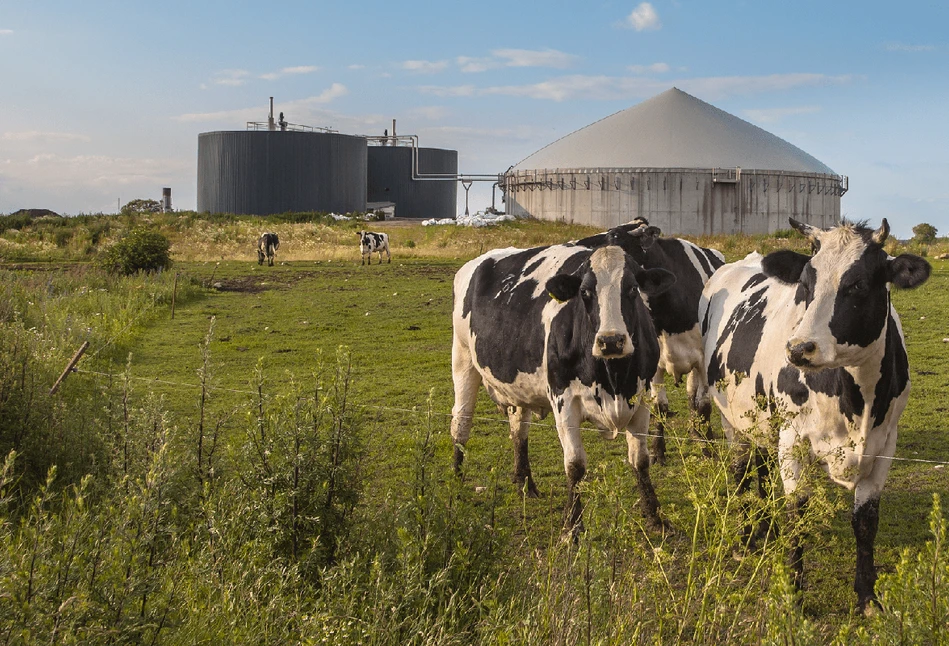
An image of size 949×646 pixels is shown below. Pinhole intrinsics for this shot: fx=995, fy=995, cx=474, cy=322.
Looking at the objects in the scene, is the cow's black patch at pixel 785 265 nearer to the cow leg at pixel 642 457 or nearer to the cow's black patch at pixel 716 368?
the cow's black patch at pixel 716 368

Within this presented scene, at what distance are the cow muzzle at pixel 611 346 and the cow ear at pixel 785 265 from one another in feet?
3.18

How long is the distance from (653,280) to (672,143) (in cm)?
5383

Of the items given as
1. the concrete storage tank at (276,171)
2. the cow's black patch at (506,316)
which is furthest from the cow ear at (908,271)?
the concrete storage tank at (276,171)

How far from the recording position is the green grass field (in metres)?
3.75

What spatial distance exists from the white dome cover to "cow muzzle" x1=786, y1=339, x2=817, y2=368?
53187 millimetres

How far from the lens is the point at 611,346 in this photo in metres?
6.19

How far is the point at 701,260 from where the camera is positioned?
9.43m

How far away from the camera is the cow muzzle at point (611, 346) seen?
6.19 meters

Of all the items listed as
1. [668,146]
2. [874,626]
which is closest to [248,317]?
[874,626]

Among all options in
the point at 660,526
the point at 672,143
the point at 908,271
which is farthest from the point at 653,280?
the point at 672,143

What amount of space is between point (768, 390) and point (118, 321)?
12.9 meters

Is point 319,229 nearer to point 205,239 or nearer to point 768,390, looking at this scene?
point 205,239

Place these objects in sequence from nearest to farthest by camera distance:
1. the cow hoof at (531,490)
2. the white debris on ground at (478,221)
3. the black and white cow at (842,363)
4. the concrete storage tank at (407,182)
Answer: the black and white cow at (842,363) → the cow hoof at (531,490) → the white debris on ground at (478,221) → the concrete storage tank at (407,182)

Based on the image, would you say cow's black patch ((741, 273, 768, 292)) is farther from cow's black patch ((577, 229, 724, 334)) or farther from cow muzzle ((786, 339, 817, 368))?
cow muzzle ((786, 339, 817, 368))
